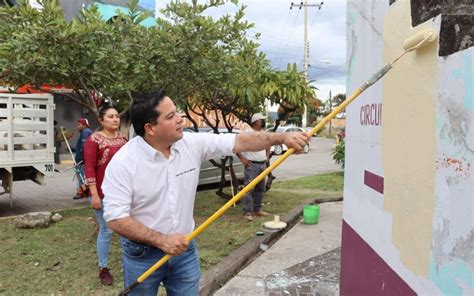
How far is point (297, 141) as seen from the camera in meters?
2.24

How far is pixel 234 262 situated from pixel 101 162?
1.80 m

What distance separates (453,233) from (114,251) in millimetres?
4359

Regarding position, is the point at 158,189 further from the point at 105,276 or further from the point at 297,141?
the point at 105,276

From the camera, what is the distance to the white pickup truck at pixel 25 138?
7.56 meters

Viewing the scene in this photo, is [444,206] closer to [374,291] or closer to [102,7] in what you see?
[374,291]

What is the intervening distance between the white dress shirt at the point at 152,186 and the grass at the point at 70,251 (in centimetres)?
197

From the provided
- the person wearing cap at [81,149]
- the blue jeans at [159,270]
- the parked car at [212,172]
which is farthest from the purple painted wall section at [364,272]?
the parked car at [212,172]

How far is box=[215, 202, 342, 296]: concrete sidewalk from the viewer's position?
4.32 m

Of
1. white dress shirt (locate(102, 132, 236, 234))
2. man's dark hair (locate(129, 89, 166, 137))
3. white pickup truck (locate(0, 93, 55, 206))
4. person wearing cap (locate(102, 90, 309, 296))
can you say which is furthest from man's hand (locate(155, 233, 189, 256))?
white pickup truck (locate(0, 93, 55, 206))

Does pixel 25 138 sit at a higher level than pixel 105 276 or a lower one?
higher

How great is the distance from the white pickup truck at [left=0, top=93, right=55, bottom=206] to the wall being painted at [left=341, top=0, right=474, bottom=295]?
6386 millimetres

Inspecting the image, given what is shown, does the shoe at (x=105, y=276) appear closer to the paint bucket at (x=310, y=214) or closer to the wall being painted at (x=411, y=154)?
the wall being painted at (x=411, y=154)

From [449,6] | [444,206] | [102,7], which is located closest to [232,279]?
[444,206]

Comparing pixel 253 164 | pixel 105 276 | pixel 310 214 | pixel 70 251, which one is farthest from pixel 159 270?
pixel 310 214
